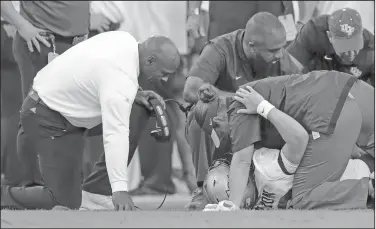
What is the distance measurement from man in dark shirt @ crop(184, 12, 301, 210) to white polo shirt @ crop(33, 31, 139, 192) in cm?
55

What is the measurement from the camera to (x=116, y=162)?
11.5 ft

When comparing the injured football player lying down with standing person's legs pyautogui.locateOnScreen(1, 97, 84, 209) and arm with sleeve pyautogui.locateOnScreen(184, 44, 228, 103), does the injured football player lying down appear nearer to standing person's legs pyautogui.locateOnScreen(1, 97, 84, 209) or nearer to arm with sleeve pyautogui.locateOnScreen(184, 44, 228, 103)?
arm with sleeve pyautogui.locateOnScreen(184, 44, 228, 103)

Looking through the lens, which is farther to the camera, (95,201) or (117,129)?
(95,201)

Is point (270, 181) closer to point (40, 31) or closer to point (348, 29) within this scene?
point (348, 29)

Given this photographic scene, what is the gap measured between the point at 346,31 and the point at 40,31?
4.74ft

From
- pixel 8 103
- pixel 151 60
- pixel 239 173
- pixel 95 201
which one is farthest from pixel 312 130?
pixel 8 103

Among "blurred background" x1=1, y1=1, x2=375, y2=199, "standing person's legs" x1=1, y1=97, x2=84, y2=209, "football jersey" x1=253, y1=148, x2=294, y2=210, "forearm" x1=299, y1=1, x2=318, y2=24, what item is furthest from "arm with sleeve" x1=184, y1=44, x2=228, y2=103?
"forearm" x1=299, y1=1, x2=318, y2=24

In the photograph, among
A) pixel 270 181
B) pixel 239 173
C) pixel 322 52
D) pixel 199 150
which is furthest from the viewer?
pixel 322 52

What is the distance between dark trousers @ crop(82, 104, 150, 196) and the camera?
4074mm

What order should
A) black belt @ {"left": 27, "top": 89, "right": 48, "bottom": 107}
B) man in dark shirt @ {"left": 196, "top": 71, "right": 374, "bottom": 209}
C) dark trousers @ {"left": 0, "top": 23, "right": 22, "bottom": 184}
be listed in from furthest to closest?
dark trousers @ {"left": 0, "top": 23, "right": 22, "bottom": 184}
black belt @ {"left": 27, "top": 89, "right": 48, "bottom": 107}
man in dark shirt @ {"left": 196, "top": 71, "right": 374, "bottom": 209}

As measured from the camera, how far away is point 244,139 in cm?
362

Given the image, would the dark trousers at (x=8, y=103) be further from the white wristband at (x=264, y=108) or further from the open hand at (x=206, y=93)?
the white wristband at (x=264, y=108)

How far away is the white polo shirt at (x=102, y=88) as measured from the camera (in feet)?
11.6

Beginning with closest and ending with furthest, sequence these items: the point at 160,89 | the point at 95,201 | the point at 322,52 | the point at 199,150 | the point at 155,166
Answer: the point at 95,201 → the point at 199,150 → the point at 322,52 → the point at 160,89 → the point at 155,166
